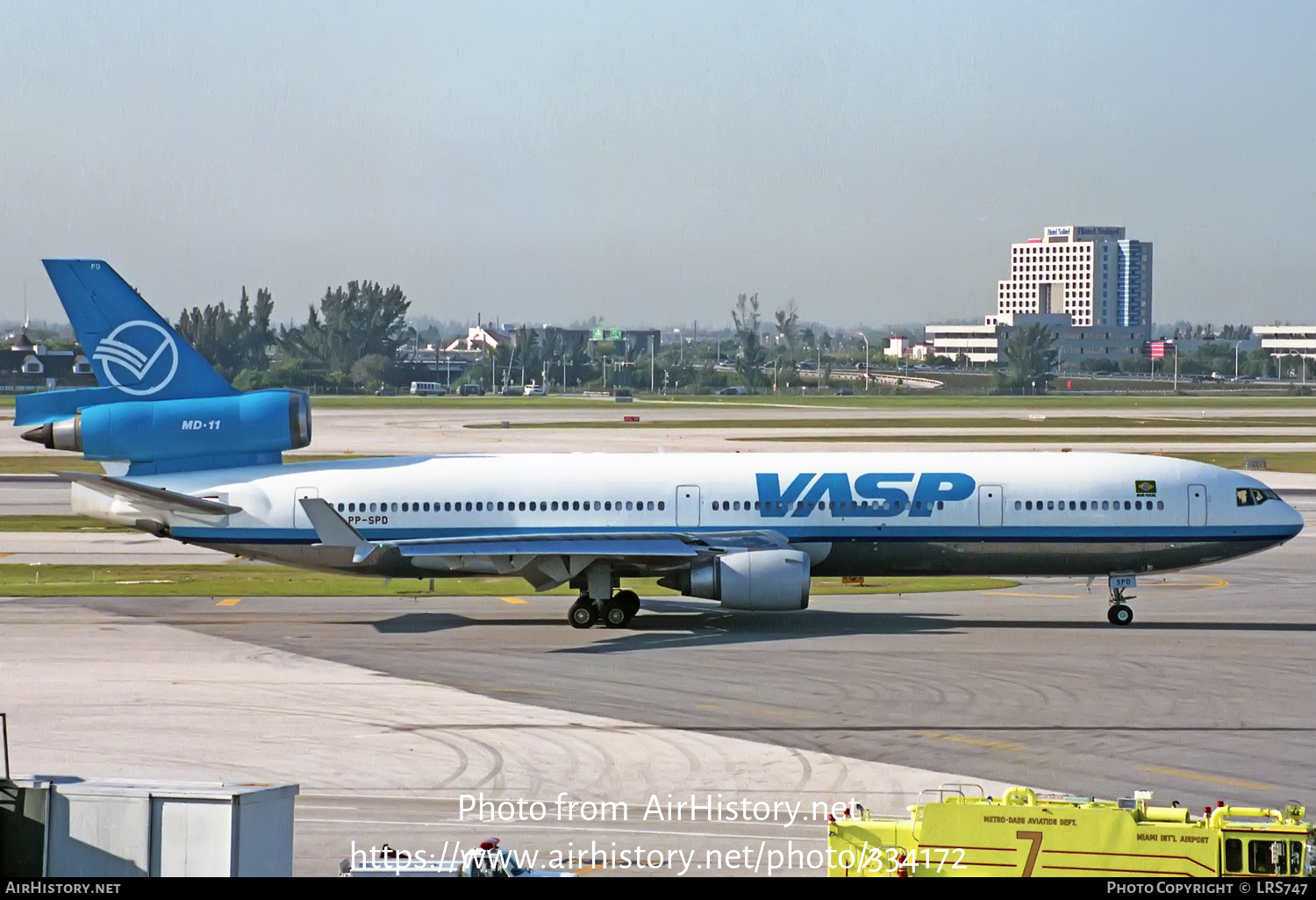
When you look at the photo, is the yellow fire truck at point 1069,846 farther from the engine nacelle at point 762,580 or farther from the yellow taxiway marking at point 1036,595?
the yellow taxiway marking at point 1036,595

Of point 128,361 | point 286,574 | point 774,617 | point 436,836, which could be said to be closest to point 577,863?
point 436,836

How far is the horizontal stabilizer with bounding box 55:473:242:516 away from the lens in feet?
126

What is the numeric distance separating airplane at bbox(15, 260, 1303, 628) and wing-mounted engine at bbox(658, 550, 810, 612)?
110 centimetres

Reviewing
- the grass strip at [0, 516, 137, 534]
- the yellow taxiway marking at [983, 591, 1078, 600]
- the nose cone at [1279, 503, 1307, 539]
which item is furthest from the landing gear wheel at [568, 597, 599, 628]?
the grass strip at [0, 516, 137, 534]

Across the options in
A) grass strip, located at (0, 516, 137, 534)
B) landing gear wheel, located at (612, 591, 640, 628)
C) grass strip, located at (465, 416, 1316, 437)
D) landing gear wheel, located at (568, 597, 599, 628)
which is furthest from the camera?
grass strip, located at (465, 416, 1316, 437)

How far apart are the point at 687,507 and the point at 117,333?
612 inches

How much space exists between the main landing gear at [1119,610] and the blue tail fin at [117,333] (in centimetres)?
2459

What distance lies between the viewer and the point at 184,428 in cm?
4031

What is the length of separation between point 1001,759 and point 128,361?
84.8 ft

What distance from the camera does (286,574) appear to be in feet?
164

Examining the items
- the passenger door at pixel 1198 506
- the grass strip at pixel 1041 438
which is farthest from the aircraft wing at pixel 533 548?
the grass strip at pixel 1041 438

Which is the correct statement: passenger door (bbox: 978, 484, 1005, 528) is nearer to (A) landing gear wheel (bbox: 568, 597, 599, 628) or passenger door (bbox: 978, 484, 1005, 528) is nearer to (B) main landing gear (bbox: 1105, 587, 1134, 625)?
(B) main landing gear (bbox: 1105, 587, 1134, 625)

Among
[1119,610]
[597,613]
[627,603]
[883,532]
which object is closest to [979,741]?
[883,532]

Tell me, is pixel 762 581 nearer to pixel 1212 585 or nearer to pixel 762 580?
pixel 762 580
